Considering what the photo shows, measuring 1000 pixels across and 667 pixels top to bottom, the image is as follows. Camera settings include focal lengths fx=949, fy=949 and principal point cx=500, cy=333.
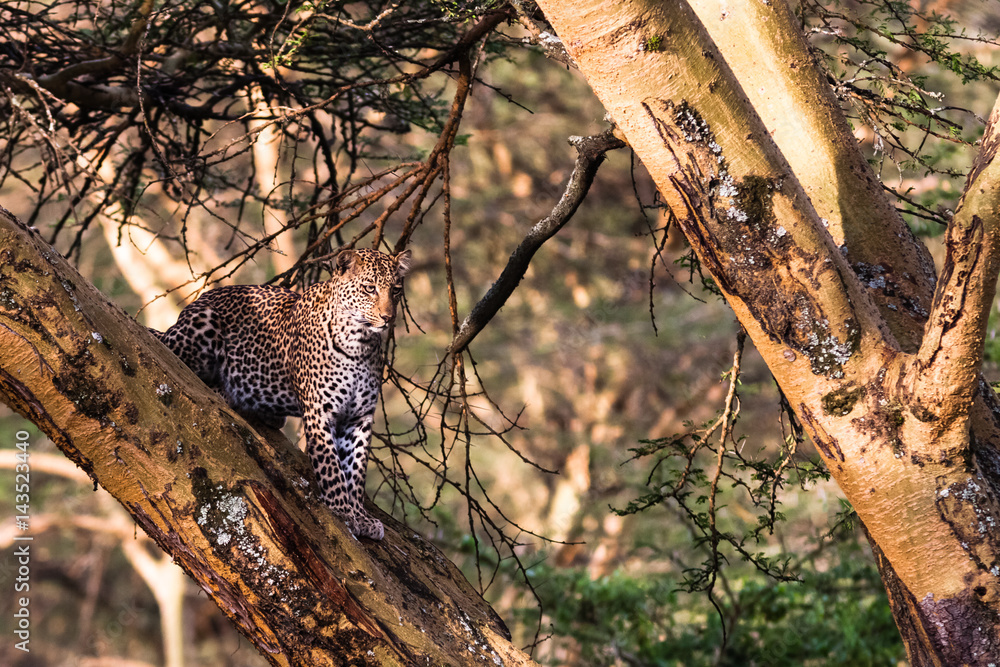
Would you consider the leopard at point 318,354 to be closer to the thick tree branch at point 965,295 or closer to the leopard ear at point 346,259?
the leopard ear at point 346,259

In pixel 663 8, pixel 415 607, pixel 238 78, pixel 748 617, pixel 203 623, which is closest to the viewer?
pixel 663 8

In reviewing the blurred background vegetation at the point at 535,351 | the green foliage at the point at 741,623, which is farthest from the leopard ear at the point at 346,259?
the blurred background vegetation at the point at 535,351

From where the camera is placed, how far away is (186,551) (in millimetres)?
3283

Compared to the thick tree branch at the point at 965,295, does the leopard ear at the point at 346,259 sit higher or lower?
higher

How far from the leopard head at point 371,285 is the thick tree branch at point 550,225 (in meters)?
0.36

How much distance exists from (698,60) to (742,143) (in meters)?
0.31

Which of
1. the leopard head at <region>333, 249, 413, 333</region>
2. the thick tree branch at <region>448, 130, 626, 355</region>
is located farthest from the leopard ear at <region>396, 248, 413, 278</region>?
the thick tree branch at <region>448, 130, 626, 355</region>

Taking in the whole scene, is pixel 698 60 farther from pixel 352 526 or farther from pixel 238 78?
pixel 238 78

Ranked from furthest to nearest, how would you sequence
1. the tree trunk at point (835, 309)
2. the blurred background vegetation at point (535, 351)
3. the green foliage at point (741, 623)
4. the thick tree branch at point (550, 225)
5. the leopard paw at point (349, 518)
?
the blurred background vegetation at point (535, 351), the green foliage at point (741, 623), the leopard paw at point (349, 518), the thick tree branch at point (550, 225), the tree trunk at point (835, 309)

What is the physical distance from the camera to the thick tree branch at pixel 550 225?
4074 mm

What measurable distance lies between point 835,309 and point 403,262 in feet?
7.12

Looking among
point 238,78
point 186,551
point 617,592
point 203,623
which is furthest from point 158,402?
point 203,623

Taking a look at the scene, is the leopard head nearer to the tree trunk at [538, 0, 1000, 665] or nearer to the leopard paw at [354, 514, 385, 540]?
the leopard paw at [354, 514, 385, 540]

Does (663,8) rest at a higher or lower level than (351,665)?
higher
